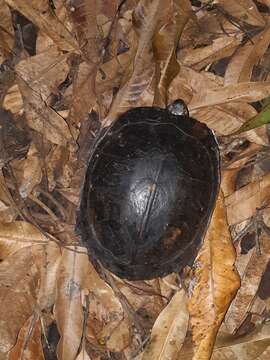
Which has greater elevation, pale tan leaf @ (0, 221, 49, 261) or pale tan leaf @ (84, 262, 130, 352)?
pale tan leaf @ (0, 221, 49, 261)

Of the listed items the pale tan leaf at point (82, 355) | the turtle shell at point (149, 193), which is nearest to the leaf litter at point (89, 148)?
the pale tan leaf at point (82, 355)

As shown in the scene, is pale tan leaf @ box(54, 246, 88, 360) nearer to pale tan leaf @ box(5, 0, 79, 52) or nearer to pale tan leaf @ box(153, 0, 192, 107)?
pale tan leaf @ box(153, 0, 192, 107)

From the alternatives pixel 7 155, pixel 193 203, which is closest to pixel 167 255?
pixel 193 203

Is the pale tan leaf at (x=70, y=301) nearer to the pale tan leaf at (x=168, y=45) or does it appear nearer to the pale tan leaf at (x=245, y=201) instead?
the pale tan leaf at (x=245, y=201)

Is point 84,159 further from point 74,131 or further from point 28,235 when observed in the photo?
point 28,235

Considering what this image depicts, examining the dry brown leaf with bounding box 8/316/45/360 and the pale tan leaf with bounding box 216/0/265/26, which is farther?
the pale tan leaf with bounding box 216/0/265/26

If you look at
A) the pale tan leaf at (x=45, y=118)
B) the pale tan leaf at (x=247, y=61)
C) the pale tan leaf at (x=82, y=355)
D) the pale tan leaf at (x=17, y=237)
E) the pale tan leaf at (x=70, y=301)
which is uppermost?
the pale tan leaf at (x=247, y=61)

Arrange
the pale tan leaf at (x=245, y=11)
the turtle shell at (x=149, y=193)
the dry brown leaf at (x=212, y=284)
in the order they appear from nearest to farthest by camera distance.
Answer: the turtle shell at (x=149, y=193)
the dry brown leaf at (x=212, y=284)
the pale tan leaf at (x=245, y=11)

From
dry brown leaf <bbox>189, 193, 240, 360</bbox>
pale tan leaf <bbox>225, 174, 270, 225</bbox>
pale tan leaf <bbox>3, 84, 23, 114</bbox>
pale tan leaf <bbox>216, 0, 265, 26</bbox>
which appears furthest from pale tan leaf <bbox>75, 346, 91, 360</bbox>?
pale tan leaf <bbox>216, 0, 265, 26</bbox>
